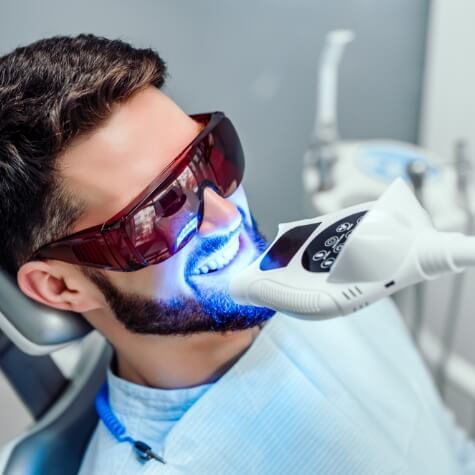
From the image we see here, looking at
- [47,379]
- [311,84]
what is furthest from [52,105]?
[311,84]

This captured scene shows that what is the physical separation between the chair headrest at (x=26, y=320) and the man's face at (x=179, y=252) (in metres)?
0.08

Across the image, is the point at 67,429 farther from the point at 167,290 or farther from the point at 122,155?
the point at 122,155

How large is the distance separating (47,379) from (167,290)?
31cm

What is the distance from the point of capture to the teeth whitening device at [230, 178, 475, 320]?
0.45 metres

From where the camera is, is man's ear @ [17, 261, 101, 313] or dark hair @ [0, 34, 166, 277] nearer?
dark hair @ [0, 34, 166, 277]

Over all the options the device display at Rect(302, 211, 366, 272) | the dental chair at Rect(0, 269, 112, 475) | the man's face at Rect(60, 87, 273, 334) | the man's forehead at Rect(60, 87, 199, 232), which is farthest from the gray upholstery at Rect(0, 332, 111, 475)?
the device display at Rect(302, 211, 366, 272)

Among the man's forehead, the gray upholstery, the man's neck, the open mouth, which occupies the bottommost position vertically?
the gray upholstery

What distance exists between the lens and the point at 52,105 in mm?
580

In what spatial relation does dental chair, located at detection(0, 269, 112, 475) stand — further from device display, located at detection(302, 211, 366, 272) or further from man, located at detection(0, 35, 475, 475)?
device display, located at detection(302, 211, 366, 272)

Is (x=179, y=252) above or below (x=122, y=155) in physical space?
below

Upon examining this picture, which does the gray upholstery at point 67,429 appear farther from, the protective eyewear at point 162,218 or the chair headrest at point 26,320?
the protective eyewear at point 162,218

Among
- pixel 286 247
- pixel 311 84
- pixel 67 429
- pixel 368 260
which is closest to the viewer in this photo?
pixel 368 260

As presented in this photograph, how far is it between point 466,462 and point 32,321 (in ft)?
2.21

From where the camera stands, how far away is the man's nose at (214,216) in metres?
0.64
